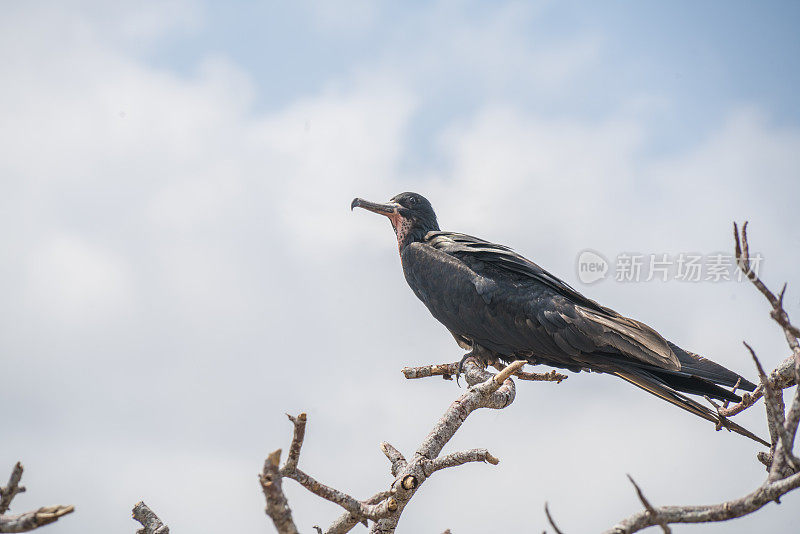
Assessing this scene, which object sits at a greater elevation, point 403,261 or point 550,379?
point 403,261

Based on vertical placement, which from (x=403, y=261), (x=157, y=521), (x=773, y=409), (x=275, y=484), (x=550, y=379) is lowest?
(x=773, y=409)

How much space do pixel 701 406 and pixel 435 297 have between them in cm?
237

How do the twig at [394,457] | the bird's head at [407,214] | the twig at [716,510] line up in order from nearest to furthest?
the twig at [716,510], the twig at [394,457], the bird's head at [407,214]

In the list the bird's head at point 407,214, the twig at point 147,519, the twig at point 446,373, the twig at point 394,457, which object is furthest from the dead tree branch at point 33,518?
the bird's head at point 407,214

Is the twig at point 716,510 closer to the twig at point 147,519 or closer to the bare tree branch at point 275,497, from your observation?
the bare tree branch at point 275,497

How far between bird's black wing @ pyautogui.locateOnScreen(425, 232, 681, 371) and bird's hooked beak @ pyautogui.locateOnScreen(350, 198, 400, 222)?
104 cm

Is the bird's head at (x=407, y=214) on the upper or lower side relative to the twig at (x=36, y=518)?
upper

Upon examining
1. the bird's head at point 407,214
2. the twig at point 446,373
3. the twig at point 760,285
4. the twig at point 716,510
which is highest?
the bird's head at point 407,214

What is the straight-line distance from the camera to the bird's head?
7527mm

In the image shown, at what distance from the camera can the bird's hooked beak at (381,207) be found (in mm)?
7637

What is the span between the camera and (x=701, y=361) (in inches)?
232

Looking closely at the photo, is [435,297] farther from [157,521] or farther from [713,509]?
[713,509]

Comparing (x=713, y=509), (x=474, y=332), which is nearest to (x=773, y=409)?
(x=713, y=509)

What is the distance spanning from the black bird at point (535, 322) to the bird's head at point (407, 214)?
43 centimetres
